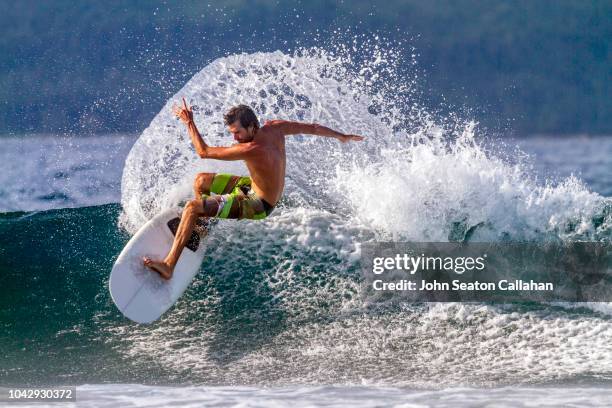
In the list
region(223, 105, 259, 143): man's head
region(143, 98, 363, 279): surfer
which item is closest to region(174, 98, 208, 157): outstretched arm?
region(143, 98, 363, 279): surfer

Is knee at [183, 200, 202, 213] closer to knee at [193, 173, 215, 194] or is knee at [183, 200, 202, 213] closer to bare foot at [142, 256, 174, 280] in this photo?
knee at [193, 173, 215, 194]

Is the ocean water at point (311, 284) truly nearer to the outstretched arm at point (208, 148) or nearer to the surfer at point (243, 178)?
the surfer at point (243, 178)

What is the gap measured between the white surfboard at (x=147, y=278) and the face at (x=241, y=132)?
3.35ft

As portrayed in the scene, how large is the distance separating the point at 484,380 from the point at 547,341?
89 centimetres

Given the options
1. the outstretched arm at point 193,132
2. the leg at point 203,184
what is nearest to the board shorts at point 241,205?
the leg at point 203,184

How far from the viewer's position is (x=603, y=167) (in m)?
21.0

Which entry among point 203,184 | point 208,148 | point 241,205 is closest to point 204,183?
point 203,184

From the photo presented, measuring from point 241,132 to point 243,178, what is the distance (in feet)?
2.05

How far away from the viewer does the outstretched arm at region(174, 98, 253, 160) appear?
5441 millimetres

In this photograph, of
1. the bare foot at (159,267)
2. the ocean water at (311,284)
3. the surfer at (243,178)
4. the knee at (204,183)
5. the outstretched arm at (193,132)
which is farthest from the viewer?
the knee at (204,183)

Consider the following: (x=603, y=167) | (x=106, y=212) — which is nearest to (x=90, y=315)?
(x=106, y=212)

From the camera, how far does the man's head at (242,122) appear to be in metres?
5.55

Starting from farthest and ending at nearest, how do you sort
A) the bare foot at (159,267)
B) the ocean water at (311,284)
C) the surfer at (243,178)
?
the bare foot at (159,267), the surfer at (243,178), the ocean water at (311,284)

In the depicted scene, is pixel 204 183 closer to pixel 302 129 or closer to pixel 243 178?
pixel 243 178
